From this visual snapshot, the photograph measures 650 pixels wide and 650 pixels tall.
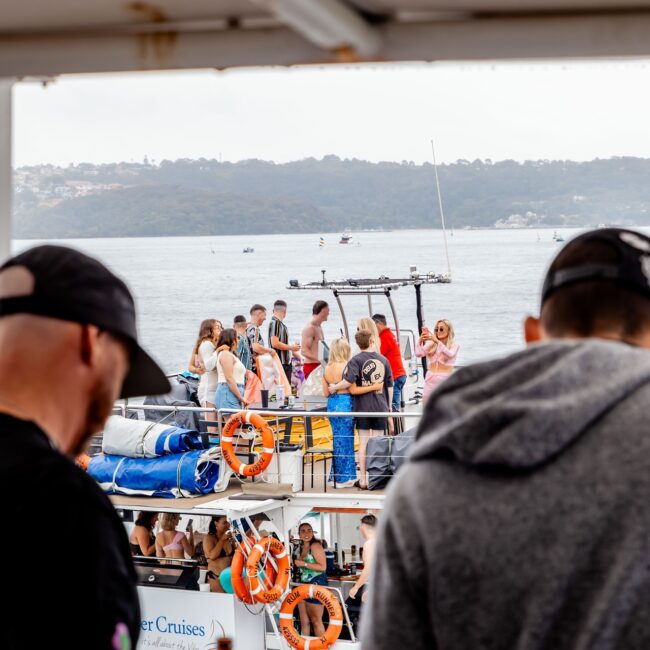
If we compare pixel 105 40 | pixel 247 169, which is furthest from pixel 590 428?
pixel 247 169

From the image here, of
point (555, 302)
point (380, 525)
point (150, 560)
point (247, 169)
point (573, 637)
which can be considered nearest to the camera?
point (573, 637)

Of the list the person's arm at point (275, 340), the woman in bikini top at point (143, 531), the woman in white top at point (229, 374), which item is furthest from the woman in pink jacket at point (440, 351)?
the woman in bikini top at point (143, 531)

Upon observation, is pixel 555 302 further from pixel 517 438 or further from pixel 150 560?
pixel 150 560

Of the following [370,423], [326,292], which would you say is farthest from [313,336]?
[326,292]

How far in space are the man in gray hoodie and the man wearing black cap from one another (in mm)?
422

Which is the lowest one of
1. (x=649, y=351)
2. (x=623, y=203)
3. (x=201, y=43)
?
(x=649, y=351)

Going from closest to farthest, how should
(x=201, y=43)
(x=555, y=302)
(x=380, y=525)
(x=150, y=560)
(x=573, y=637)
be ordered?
(x=573, y=637) < (x=380, y=525) < (x=555, y=302) < (x=201, y=43) < (x=150, y=560)

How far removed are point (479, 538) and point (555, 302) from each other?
1.53 feet

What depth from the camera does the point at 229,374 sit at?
12.5 m

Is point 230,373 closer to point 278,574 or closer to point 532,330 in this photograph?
point 278,574

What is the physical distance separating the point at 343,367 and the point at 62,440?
10.0 m

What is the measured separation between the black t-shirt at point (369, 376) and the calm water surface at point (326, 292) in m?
35.0

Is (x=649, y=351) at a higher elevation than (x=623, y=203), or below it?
below

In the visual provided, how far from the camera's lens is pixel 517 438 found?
1418mm
